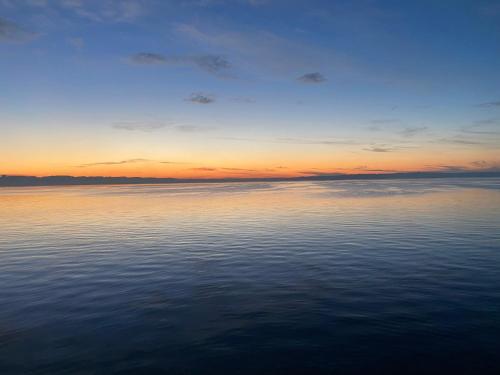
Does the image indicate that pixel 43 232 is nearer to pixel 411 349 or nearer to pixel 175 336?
pixel 175 336

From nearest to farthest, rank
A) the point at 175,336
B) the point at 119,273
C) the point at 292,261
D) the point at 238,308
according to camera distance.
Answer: the point at 175,336
the point at 238,308
the point at 119,273
the point at 292,261

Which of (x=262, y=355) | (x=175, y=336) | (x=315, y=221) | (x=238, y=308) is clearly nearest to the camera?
(x=262, y=355)

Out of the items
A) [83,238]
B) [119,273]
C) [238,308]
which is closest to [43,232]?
[83,238]

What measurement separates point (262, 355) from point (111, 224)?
48.5 meters

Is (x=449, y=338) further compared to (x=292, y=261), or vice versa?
(x=292, y=261)

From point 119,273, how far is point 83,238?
20.3m

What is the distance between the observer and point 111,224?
56156 millimetres

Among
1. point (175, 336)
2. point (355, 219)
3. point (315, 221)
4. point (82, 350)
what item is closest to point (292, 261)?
point (175, 336)

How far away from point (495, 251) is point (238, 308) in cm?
2535

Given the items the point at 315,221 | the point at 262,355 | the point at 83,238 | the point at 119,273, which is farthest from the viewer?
the point at 315,221

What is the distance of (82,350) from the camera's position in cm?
1434

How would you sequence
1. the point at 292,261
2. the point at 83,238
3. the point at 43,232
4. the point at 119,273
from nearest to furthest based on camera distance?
the point at 119,273, the point at 292,261, the point at 83,238, the point at 43,232

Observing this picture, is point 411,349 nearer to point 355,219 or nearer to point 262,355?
point 262,355

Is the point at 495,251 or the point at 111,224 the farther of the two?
the point at 111,224
